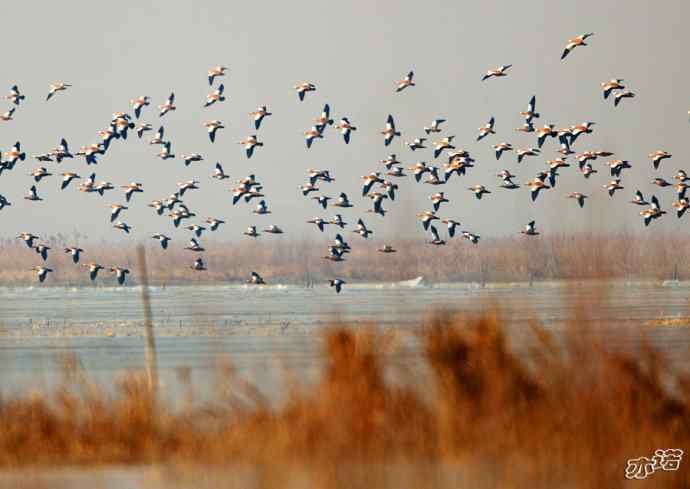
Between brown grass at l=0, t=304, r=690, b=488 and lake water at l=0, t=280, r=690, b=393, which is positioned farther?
lake water at l=0, t=280, r=690, b=393

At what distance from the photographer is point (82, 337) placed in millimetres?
32844

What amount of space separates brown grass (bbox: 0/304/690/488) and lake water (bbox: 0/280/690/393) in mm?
329

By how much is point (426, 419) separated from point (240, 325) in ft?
76.8

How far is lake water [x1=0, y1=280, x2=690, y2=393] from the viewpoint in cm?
1342

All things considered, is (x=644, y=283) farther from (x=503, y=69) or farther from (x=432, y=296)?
(x=432, y=296)

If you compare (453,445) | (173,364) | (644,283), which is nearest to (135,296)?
(173,364)

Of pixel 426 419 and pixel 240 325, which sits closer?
pixel 426 419

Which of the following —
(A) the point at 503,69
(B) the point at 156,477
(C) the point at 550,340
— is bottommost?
(B) the point at 156,477

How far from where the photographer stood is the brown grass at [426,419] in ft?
36.6

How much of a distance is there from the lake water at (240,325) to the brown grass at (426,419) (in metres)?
0.33

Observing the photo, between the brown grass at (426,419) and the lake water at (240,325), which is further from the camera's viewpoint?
the lake water at (240,325)

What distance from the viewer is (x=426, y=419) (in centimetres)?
1248

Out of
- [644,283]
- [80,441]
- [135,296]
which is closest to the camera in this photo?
[80,441]

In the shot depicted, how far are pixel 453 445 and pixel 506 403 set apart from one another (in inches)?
28.2
